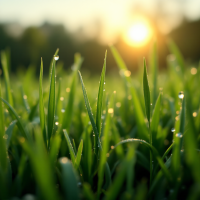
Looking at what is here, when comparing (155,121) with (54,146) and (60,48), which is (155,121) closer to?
(54,146)

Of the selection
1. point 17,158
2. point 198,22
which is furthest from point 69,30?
point 17,158

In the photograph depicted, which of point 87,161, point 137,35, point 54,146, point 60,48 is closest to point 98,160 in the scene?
point 87,161

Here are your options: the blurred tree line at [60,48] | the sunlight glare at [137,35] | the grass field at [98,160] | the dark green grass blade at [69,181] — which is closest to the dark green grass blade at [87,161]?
the grass field at [98,160]

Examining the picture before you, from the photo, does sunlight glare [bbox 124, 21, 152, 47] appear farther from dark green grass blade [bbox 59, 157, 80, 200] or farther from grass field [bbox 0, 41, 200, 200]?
dark green grass blade [bbox 59, 157, 80, 200]

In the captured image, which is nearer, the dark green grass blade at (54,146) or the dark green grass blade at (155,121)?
the dark green grass blade at (54,146)

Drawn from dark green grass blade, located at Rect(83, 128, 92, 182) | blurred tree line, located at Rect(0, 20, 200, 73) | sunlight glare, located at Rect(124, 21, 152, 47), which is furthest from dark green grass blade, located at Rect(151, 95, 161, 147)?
blurred tree line, located at Rect(0, 20, 200, 73)

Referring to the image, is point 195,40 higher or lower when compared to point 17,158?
higher

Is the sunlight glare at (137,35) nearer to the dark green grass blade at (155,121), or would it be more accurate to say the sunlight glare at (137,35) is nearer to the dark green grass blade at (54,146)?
the dark green grass blade at (155,121)

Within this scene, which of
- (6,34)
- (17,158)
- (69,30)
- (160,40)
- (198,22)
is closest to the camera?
(17,158)

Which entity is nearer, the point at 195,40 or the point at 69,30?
the point at 195,40

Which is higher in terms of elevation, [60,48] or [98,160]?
[60,48]

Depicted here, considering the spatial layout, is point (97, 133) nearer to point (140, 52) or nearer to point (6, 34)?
point (140, 52)
